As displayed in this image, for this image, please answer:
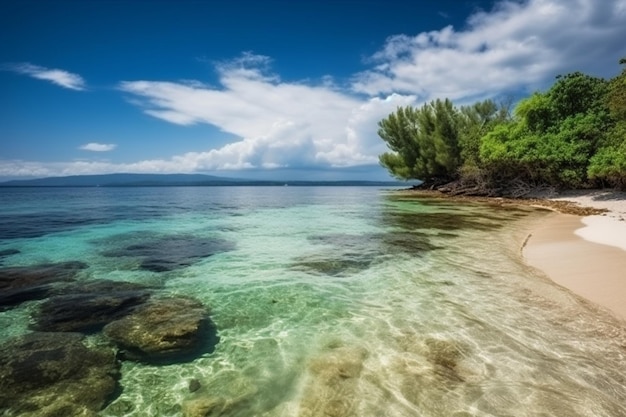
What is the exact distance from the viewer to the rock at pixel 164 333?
5242 millimetres

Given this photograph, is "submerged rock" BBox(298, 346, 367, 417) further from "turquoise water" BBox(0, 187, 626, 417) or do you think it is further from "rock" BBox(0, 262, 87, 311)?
"rock" BBox(0, 262, 87, 311)

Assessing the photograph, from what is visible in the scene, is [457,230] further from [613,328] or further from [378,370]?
[378,370]

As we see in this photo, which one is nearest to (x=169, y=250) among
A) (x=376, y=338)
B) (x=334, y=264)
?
(x=334, y=264)

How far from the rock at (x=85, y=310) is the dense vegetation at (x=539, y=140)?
29.9m

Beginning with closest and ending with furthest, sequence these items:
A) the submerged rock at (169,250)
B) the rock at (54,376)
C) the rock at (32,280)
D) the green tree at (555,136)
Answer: the rock at (54,376) < the rock at (32,280) < the submerged rock at (169,250) < the green tree at (555,136)

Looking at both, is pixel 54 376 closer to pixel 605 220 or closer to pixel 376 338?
pixel 376 338

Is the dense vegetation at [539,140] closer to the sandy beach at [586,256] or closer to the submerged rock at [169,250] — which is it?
the sandy beach at [586,256]

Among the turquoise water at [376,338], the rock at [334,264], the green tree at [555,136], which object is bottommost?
the rock at [334,264]

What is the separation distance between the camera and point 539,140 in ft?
105

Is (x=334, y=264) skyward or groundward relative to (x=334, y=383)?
groundward

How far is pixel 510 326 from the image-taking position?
6086 millimetres

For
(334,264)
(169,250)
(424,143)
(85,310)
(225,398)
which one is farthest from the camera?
(424,143)

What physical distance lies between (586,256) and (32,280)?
52.6ft

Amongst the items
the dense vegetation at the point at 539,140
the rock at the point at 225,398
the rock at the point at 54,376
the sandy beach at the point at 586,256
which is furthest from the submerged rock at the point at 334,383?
the dense vegetation at the point at 539,140
